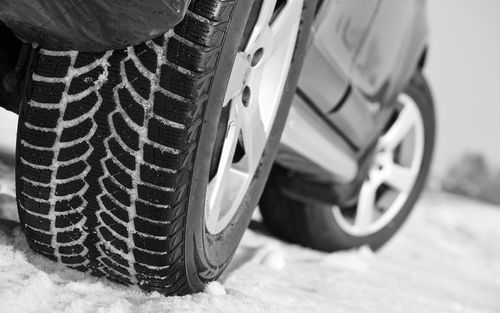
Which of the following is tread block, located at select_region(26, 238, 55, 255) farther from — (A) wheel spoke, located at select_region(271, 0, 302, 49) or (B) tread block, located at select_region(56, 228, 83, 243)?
(A) wheel spoke, located at select_region(271, 0, 302, 49)

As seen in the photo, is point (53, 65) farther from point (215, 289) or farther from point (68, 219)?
point (215, 289)

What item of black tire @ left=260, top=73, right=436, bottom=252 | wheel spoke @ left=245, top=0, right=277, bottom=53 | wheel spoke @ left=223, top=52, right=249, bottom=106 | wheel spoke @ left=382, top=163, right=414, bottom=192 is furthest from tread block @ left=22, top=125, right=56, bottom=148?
wheel spoke @ left=382, top=163, right=414, bottom=192

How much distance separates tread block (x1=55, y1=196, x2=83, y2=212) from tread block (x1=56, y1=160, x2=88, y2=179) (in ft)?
0.15

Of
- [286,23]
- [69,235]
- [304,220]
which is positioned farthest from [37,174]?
[304,220]

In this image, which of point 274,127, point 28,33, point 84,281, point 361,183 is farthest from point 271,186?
point 28,33

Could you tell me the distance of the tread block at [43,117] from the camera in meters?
1.21

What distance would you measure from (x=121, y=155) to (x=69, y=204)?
0.51ft

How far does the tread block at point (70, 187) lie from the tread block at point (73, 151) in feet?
0.15

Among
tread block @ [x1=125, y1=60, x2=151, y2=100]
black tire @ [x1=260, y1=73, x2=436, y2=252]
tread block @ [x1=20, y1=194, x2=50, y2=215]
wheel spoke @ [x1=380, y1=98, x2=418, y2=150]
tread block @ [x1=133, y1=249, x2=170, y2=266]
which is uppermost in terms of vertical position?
tread block @ [x1=125, y1=60, x2=151, y2=100]

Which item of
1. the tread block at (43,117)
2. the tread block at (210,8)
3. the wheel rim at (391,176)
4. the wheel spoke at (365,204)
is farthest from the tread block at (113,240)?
the wheel spoke at (365,204)

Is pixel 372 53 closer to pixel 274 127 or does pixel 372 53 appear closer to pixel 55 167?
pixel 274 127

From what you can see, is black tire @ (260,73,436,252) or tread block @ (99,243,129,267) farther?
black tire @ (260,73,436,252)

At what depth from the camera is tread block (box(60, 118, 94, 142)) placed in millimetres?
1212

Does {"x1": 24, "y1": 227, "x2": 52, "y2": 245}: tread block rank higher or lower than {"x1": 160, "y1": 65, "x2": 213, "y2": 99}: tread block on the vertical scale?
lower
